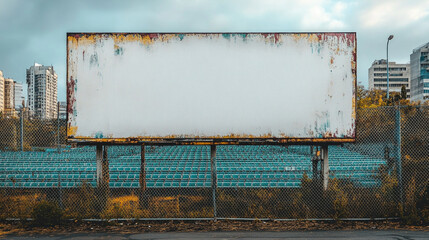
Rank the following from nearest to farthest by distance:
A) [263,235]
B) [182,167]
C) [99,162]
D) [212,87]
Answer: [263,235] < [212,87] < [99,162] < [182,167]

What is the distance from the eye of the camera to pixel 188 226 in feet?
23.2

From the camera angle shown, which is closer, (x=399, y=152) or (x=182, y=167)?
(x=399, y=152)

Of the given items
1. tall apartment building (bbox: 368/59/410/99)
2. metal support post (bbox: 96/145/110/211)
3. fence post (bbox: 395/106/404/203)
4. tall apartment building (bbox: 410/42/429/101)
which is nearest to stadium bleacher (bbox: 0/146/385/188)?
fence post (bbox: 395/106/404/203)

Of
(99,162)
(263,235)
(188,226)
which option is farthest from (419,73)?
(99,162)

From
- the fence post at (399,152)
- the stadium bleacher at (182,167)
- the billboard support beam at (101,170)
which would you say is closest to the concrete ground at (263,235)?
the fence post at (399,152)

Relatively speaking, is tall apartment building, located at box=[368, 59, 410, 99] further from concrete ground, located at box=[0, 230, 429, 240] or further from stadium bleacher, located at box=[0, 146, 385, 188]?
concrete ground, located at box=[0, 230, 429, 240]

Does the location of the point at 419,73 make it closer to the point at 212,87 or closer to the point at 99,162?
the point at 212,87

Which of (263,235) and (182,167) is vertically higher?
(182,167)

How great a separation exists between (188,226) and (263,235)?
1.62 metres

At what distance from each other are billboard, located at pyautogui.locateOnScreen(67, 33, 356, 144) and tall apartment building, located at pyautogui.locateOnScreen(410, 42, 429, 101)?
121244 mm

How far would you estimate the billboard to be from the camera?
7.78 metres

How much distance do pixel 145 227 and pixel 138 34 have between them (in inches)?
172

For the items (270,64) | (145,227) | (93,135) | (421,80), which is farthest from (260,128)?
(421,80)

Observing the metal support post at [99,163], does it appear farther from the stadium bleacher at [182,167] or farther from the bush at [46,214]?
the stadium bleacher at [182,167]
